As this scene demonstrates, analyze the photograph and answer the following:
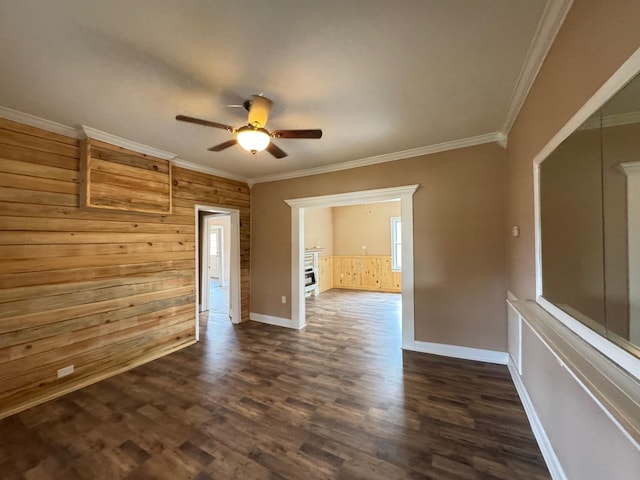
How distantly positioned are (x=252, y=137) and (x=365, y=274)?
6.43 m

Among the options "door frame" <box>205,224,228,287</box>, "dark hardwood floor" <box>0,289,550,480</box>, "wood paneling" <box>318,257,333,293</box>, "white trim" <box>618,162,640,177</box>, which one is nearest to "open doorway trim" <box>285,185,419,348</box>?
"dark hardwood floor" <box>0,289,550,480</box>

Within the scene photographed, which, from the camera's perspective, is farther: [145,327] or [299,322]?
[299,322]

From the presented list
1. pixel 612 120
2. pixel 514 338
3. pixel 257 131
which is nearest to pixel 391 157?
pixel 257 131

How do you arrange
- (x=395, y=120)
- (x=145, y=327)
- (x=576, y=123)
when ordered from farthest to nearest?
(x=145, y=327), (x=395, y=120), (x=576, y=123)

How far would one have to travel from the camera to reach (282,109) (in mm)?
2299

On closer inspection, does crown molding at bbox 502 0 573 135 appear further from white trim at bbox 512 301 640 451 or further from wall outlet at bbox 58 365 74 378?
wall outlet at bbox 58 365 74 378

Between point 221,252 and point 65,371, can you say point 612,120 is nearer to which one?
point 65,371

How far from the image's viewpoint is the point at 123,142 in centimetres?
298

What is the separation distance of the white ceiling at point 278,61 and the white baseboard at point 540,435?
2.46 metres

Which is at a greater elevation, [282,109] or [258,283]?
[282,109]

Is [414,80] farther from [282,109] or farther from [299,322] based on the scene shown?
[299,322]

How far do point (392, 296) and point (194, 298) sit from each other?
191 inches

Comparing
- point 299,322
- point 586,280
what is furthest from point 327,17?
point 299,322

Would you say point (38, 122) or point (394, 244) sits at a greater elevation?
point (38, 122)
